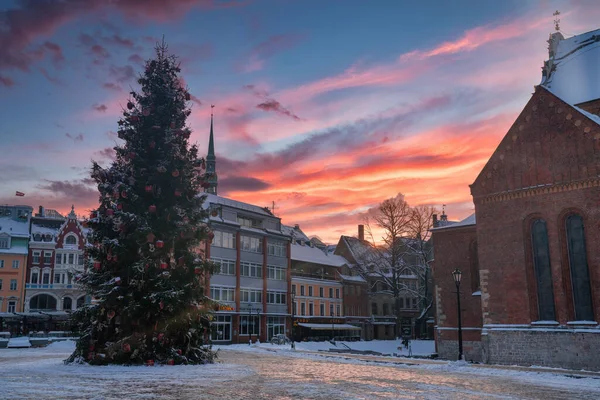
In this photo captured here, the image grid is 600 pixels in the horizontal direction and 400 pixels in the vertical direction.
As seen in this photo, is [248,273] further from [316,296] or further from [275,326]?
[316,296]

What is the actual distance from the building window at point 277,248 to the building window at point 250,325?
8.20m

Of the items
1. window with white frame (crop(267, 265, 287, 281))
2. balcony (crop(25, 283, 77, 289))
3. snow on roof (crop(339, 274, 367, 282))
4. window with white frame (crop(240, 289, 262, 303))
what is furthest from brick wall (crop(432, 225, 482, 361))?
balcony (crop(25, 283, 77, 289))

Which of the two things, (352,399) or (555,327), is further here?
→ (555,327)

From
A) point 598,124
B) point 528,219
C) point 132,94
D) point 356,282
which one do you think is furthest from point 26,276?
point 598,124

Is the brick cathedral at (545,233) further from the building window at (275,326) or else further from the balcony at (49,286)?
the balcony at (49,286)

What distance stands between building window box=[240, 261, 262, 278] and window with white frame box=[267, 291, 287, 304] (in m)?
2.87

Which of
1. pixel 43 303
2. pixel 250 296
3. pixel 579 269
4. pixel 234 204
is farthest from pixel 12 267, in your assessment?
pixel 579 269

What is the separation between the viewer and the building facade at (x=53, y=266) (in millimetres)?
64562

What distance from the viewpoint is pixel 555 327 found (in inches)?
1086

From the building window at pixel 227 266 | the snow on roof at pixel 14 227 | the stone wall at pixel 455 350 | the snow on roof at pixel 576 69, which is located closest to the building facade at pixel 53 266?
the snow on roof at pixel 14 227

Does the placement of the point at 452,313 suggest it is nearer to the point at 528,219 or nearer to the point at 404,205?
the point at 528,219

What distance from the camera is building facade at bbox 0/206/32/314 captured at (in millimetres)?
62531

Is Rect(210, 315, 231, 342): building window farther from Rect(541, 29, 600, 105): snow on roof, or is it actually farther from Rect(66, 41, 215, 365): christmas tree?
Rect(541, 29, 600, 105): snow on roof

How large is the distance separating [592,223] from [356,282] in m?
53.6
